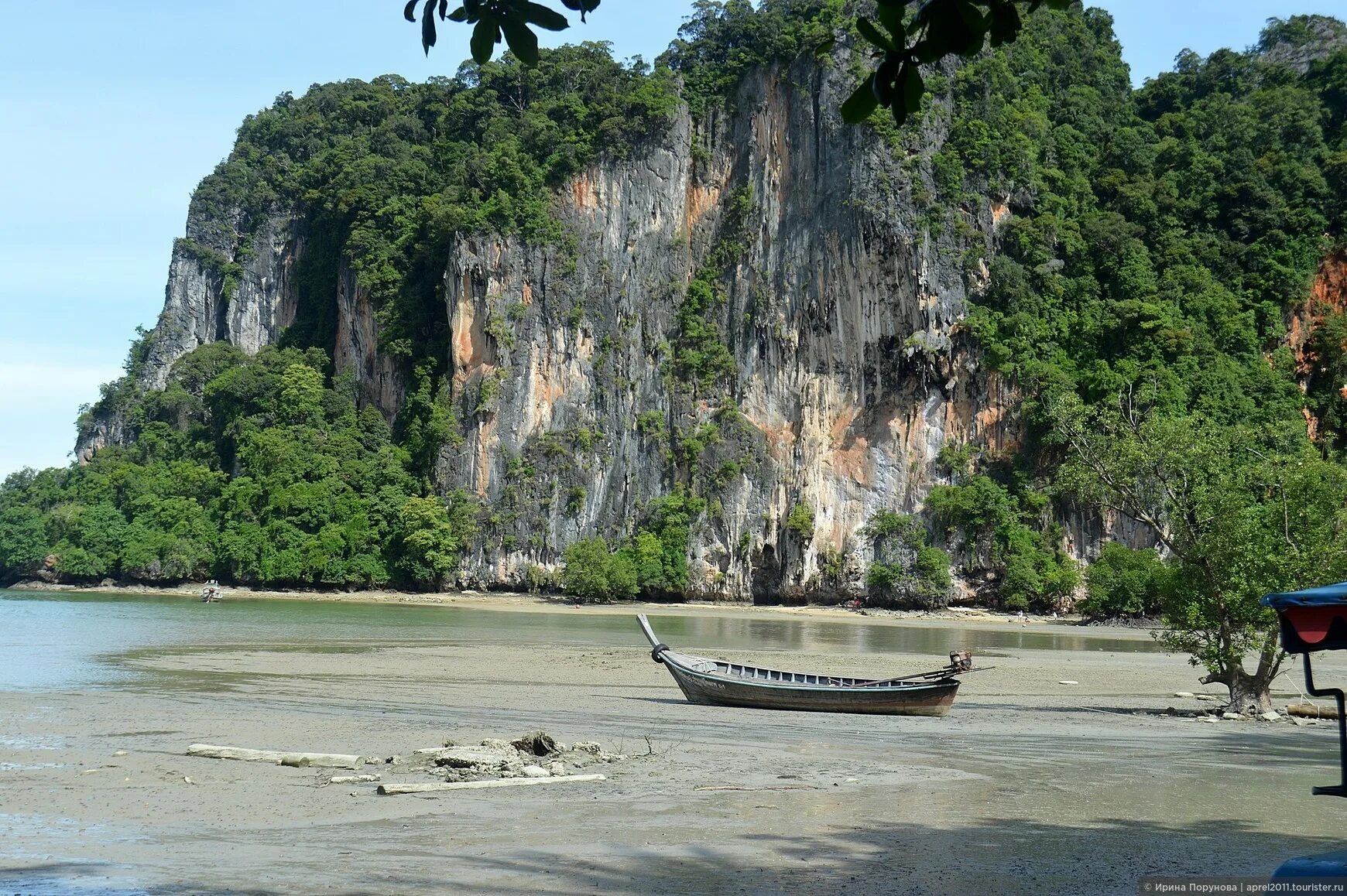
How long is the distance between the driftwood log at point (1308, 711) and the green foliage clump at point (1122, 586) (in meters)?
33.6

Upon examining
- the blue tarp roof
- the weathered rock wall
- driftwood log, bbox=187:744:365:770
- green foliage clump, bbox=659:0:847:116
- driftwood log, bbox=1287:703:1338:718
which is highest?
green foliage clump, bbox=659:0:847:116

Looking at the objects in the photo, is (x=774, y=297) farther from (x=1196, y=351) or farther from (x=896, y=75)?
(x=896, y=75)

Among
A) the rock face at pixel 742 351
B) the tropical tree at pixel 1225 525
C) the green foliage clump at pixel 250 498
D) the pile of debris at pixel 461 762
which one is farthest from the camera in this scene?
the green foliage clump at pixel 250 498

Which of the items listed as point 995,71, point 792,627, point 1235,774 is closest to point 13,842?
point 1235,774

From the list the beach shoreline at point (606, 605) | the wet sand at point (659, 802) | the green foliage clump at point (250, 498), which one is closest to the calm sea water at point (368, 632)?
the beach shoreline at point (606, 605)

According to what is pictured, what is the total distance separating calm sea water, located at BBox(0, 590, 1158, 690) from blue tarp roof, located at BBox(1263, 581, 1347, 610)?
21.3 m

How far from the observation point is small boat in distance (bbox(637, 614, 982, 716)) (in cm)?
1927

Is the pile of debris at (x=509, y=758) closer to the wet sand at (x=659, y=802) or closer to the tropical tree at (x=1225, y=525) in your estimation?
the wet sand at (x=659, y=802)

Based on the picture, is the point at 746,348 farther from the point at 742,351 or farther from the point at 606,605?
the point at 606,605

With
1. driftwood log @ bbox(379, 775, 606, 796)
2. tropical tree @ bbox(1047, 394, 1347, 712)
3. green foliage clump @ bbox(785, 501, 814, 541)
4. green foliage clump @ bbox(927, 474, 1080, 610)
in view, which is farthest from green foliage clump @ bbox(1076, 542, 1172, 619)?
driftwood log @ bbox(379, 775, 606, 796)

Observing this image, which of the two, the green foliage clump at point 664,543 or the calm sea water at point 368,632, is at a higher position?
the green foliage clump at point 664,543

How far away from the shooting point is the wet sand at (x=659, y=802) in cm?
859

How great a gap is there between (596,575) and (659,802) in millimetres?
52857

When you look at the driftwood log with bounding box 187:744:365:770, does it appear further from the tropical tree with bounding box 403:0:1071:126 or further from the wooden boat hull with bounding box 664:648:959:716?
the tropical tree with bounding box 403:0:1071:126
